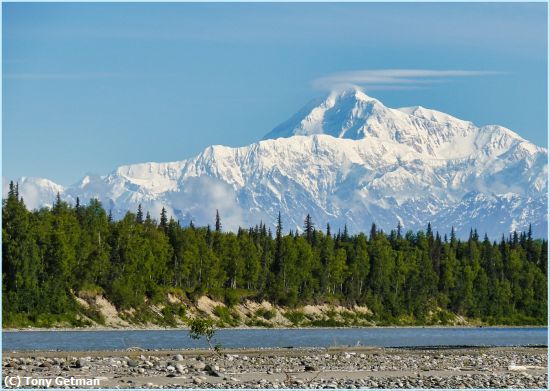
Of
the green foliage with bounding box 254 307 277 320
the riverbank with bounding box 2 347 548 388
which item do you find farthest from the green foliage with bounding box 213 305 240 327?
the riverbank with bounding box 2 347 548 388

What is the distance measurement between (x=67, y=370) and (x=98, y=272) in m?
106

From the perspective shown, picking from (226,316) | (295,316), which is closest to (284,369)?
(226,316)

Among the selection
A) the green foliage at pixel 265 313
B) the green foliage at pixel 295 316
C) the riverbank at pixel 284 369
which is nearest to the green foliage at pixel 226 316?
the green foliage at pixel 265 313

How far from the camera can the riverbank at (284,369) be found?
53.4 meters

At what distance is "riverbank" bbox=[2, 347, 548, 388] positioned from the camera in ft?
175

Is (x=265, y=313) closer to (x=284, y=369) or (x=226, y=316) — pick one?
(x=226, y=316)

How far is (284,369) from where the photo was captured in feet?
202

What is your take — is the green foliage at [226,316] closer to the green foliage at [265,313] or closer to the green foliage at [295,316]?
the green foliage at [265,313]

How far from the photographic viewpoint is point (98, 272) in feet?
529

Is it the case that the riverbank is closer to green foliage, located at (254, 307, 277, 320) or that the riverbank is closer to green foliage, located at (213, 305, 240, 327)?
green foliage, located at (213, 305, 240, 327)

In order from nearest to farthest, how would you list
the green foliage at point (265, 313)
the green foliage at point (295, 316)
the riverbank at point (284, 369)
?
the riverbank at point (284, 369), the green foliage at point (265, 313), the green foliage at point (295, 316)

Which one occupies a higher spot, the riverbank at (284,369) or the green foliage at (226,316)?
the green foliage at (226,316)

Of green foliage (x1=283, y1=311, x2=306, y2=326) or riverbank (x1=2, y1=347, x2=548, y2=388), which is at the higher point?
green foliage (x1=283, y1=311, x2=306, y2=326)

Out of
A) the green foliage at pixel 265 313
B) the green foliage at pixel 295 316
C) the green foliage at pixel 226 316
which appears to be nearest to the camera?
the green foliage at pixel 226 316
